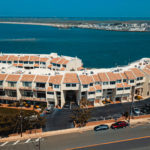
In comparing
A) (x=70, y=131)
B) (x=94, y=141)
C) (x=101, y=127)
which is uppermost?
(x=101, y=127)

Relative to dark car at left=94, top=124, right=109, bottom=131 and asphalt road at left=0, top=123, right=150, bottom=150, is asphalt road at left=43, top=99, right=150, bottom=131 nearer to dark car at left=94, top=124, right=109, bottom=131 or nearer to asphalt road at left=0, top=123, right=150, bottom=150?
asphalt road at left=0, top=123, right=150, bottom=150

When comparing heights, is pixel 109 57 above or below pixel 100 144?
above

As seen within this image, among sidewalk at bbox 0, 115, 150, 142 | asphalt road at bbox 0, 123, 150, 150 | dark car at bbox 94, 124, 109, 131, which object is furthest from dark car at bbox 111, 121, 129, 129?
sidewalk at bbox 0, 115, 150, 142

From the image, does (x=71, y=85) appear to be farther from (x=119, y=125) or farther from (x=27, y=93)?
(x=119, y=125)

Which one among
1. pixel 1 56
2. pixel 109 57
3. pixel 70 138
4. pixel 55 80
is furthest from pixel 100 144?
pixel 109 57

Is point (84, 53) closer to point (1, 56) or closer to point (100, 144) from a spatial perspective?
point (1, 56)

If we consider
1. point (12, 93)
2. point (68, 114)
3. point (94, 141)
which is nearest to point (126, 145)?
point (94, 141)
